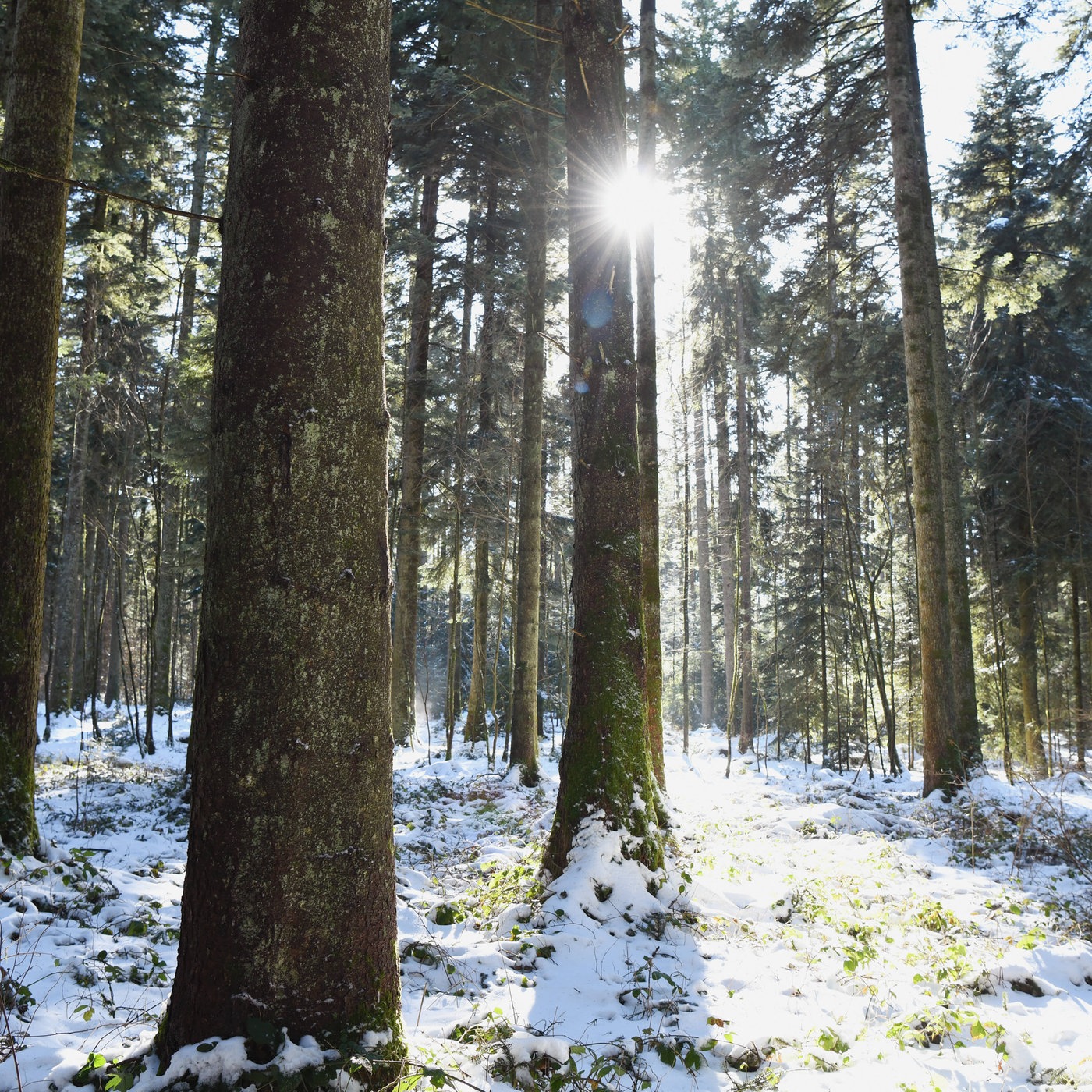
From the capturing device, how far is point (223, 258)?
7.94 feet

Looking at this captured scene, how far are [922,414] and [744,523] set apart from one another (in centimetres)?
927

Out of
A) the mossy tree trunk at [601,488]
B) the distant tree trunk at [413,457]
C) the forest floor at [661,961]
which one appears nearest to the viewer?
the forest floor at [661,961]

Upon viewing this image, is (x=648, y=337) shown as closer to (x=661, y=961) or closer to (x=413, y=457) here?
(x=413, y=457)

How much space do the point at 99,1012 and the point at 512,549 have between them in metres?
14.2

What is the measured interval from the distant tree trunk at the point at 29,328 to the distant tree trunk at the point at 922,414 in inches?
372

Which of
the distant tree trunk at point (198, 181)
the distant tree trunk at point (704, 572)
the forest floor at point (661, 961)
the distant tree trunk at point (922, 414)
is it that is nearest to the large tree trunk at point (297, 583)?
the forest floor at point (661, 961)

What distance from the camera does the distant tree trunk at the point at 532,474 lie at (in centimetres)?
1081

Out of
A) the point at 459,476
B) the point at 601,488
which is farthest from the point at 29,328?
the point at 459,476

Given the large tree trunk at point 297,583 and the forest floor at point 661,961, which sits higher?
the large tree trunk at point 297,583

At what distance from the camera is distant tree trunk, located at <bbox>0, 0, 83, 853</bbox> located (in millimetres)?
4656

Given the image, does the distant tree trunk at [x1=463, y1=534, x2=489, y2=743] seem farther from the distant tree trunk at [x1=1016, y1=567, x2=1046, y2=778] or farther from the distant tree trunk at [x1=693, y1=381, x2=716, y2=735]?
the distant tree trunk at [x1=1016, y1=567, x2=1046, y2=778]

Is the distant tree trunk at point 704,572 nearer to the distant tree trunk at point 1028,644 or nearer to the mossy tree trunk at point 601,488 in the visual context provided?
the distant tree trunk at point 1028,644

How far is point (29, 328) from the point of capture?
4.87m

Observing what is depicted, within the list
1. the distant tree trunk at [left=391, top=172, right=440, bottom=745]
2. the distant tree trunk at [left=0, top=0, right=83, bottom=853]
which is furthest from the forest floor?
the distant tree trunk at [left=391, top=172, right=440, bottom=745]
